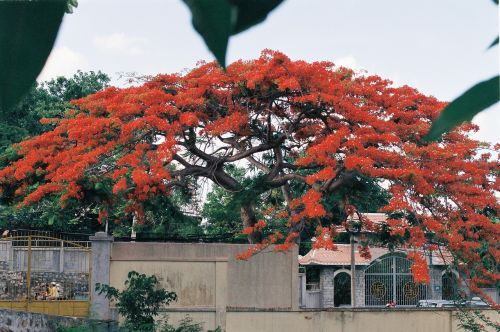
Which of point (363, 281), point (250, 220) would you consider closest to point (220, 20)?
point (250, 220)

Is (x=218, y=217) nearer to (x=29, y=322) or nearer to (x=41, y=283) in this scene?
(x=41, y=283)

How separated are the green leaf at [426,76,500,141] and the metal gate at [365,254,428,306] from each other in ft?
42.5

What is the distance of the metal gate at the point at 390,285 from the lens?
526 inches

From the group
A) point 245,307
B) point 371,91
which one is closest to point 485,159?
point 371,91

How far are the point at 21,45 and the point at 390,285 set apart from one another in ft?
53.3

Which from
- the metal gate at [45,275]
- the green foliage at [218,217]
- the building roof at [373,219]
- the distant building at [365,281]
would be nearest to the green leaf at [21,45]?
the metal gate at [45,275]

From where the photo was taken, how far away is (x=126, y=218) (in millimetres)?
10469

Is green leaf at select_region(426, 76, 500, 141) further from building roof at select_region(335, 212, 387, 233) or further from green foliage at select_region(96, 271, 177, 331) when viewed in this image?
building roof at select_region(335, 212, 387, 233)

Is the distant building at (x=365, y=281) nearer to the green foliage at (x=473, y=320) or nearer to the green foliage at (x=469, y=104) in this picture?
the green foliage at (x=473, y=320)

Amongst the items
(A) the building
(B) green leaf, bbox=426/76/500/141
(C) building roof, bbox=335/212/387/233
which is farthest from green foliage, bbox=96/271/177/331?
(B) green leaf, bbox=426/76/500/141

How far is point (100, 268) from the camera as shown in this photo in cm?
850

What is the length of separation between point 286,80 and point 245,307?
2.55 metres

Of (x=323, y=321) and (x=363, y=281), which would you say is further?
(x=363, y=281)

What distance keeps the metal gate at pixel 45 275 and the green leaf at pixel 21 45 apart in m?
8.56
